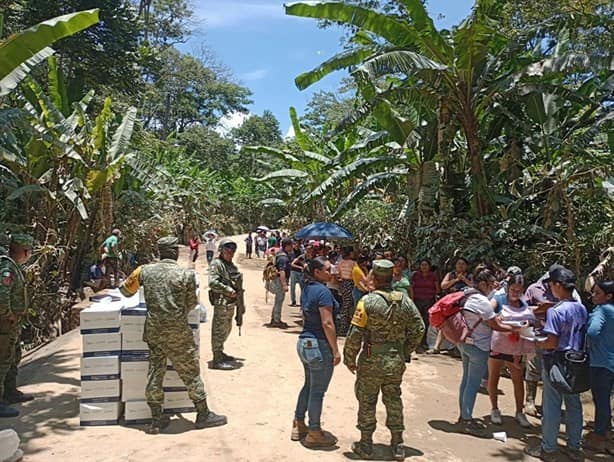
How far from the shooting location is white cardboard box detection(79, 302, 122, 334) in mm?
5023

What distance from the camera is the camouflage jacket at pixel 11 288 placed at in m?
4.99

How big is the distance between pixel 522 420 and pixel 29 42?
6959 mm

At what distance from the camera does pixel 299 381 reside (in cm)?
677

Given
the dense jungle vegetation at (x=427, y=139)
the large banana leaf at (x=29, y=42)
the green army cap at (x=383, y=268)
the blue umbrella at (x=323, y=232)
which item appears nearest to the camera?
the green army cap at (x=383, y=268)

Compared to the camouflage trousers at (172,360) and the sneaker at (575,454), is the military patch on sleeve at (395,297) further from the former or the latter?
the sneaker at (575,454)

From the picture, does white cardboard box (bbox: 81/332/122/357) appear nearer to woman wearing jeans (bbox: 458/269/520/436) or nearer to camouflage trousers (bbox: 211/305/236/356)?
camouflage trousers (bbox: 211/305/236/356)

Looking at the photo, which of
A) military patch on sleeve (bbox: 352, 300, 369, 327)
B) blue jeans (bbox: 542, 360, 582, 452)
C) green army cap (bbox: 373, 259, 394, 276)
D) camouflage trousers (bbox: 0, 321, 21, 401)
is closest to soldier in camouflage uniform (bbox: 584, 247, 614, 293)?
blue jeans (bbox: 542, 360, 582, 452)

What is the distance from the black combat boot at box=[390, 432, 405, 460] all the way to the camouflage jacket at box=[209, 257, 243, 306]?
3019mm

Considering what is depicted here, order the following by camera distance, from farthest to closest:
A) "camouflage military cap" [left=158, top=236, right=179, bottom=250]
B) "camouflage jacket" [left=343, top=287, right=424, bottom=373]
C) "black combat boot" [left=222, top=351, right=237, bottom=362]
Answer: "black combat boot" [left=222, top=351, right=237, bottom=362] < "camouflage military cap" [left=158, top=236, right=179, bottom=250] < "camouflage jacket" [left=343, top=287, right=424, bottom=373]

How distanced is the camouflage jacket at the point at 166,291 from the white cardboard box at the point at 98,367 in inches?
21.7

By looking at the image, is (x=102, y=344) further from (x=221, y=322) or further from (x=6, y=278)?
(x=221, y=322)

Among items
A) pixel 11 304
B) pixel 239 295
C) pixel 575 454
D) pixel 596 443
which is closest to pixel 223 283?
pixel 239 295

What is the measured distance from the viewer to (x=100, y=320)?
5055mm

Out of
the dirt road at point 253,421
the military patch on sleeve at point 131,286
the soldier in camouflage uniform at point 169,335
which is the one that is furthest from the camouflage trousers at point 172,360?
the military patch on sleeve at point 131,286
